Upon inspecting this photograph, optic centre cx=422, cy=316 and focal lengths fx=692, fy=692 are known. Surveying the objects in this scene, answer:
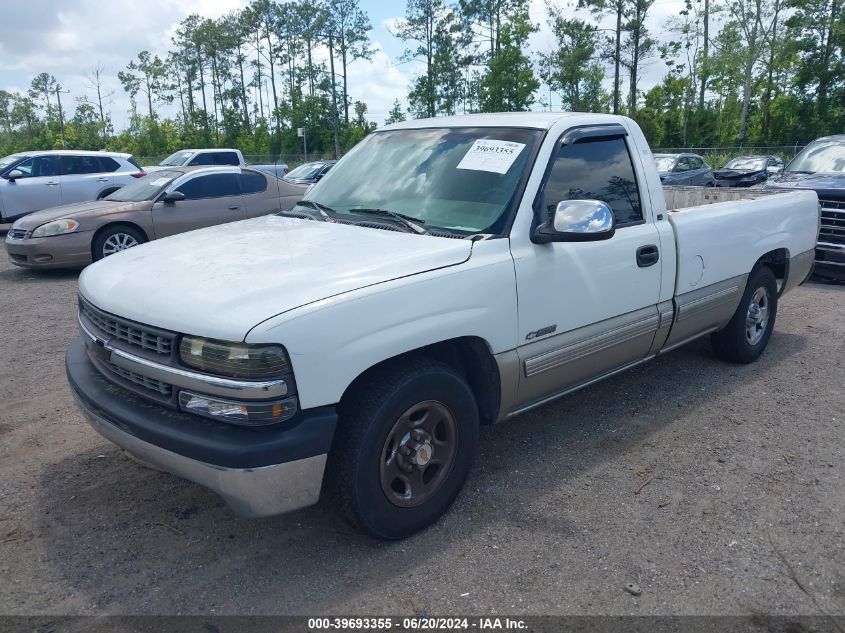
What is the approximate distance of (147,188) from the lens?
10586mm

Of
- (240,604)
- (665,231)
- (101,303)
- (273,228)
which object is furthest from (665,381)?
(101,303)

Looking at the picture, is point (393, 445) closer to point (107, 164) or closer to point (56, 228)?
point (56, 228)

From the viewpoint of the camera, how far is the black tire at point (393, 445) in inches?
113

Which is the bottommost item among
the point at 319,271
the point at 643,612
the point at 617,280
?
the point at 643,612

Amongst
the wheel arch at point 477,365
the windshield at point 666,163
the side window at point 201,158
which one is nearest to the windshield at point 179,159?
the side window at point 201,158

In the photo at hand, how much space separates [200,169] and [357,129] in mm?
38898

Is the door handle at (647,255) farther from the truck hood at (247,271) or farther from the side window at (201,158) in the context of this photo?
the side window at (201,158)

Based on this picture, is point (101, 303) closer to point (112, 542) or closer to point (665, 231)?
point (112, 542)

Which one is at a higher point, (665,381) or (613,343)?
(613,343)

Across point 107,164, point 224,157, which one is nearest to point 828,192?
point 107,164

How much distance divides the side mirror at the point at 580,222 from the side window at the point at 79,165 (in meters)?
13.6

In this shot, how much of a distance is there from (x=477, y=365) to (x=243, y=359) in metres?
1.27

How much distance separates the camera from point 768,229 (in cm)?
542

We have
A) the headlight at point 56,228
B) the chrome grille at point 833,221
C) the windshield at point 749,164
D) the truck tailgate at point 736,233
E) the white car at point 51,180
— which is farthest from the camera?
the windshield at point 749,164
